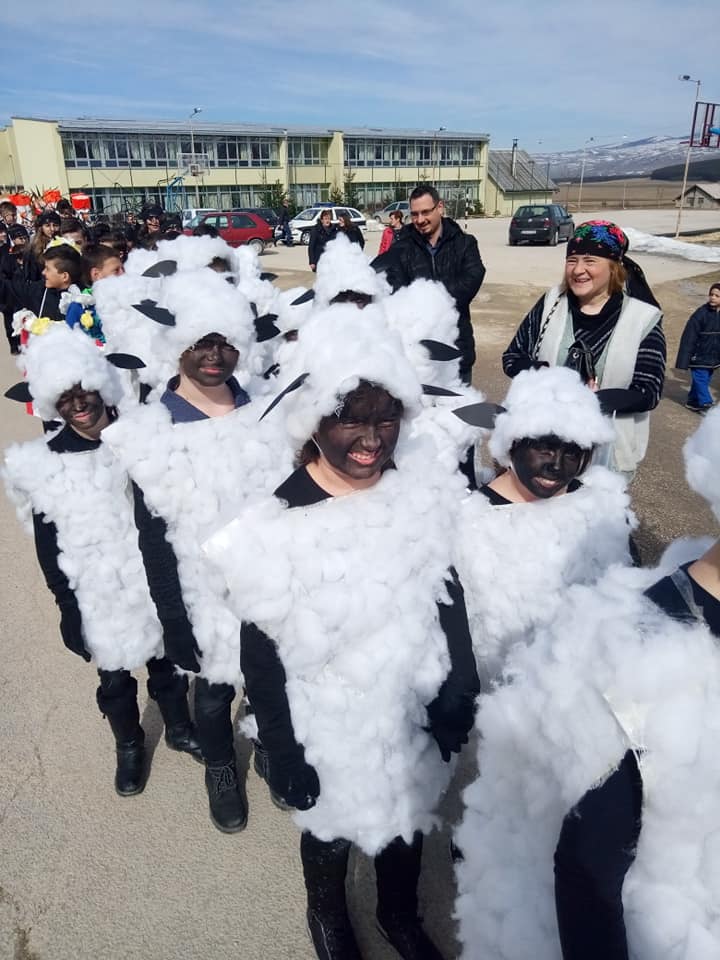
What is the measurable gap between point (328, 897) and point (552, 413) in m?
1.72

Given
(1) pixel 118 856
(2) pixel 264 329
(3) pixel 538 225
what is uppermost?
(2) pixel 264 329

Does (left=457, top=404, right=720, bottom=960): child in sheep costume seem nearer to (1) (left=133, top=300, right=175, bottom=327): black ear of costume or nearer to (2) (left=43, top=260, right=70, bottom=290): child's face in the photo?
(1) (left=133, top=300, right=175, bottom=327): black ear of costume

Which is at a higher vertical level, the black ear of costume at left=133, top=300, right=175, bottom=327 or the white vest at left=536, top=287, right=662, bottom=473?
the black ear of costume at left=133, top=300, right=175, bottom=327

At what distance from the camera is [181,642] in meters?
2.60

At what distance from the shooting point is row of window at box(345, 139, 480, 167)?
166ft

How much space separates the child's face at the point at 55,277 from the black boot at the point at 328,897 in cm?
450

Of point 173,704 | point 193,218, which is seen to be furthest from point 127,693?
point 193,218

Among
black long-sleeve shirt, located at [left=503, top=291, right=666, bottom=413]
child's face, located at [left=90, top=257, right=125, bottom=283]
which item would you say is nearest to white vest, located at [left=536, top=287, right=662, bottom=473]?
black long-sleeve shirt, located at [left=503, top=291, right=666, bottom=413]

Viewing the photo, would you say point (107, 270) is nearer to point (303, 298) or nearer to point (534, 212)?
point (303, 298)

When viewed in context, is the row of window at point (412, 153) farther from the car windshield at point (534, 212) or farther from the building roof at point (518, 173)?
the car windshield at point (534, 212)

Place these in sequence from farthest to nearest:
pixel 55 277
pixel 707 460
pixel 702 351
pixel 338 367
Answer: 1. pixel 702 351
2. pixel 55 277
3. pixel 338 367
4. pixel 707 460

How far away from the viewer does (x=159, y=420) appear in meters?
2.59

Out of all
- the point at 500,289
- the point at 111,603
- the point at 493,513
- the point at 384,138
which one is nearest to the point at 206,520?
the point at 111,603

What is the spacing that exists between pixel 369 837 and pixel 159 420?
63.2 inches
